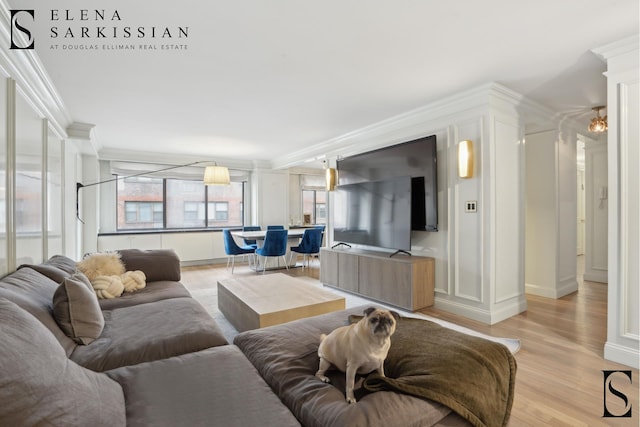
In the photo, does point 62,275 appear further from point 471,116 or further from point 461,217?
point 471,116

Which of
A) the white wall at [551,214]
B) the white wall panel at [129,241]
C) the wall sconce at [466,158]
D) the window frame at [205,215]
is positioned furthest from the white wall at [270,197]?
the white wall at [551,214]

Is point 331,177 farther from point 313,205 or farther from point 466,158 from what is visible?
point 313,205

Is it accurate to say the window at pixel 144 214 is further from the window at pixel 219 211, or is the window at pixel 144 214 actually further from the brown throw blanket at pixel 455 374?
the brown throw blanket at pixel 455 374

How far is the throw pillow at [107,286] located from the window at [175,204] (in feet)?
14.3

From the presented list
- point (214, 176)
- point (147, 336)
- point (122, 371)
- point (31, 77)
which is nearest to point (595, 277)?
point (147, 336)

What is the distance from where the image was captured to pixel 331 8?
1.88m

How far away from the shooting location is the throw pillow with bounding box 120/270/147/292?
8.99 feet

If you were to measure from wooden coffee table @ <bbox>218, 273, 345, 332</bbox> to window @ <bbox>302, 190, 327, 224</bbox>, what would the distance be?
16.0ft

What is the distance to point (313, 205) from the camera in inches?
333

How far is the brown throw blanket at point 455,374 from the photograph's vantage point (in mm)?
1206

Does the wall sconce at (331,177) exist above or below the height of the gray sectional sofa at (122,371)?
above

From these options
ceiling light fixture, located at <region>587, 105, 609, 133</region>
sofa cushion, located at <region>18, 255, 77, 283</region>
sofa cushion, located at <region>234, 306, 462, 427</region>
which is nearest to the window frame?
sofa cushion, located at <region>18, 255, 77, 283</region>

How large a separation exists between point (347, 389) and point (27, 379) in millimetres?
996

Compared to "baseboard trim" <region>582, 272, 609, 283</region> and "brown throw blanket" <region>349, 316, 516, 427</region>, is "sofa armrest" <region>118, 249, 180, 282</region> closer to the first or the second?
"brown throw blanket" <region>349, 316, 516, 427</region>
